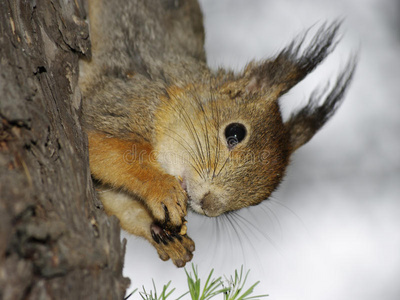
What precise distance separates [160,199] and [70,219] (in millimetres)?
758

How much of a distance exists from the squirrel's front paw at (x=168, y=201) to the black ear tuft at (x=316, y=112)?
0.87 metres

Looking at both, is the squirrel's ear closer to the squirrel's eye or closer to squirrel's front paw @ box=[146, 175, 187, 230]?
the squirrel's eye

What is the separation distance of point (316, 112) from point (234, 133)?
0.61m

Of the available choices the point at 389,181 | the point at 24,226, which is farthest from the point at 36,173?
the point at 389,181

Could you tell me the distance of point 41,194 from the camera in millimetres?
1126

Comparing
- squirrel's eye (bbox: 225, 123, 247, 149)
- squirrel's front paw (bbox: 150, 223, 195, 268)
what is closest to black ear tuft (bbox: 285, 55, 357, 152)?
squirrel's eye (bbox: 225, 123, 247, 149)

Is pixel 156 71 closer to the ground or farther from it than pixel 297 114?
farther from it

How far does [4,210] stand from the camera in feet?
3.17

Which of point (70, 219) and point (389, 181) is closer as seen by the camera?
point (70, 219)

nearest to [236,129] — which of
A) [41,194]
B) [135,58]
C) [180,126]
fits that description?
[180,126]

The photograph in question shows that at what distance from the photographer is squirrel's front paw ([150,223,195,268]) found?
2098mm

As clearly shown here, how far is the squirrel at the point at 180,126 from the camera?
199 centimetres

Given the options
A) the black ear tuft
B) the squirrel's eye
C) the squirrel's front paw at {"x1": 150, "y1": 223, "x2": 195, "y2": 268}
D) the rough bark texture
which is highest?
the black ear tuft

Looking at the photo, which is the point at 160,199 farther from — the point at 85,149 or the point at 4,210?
the point at 4,210
